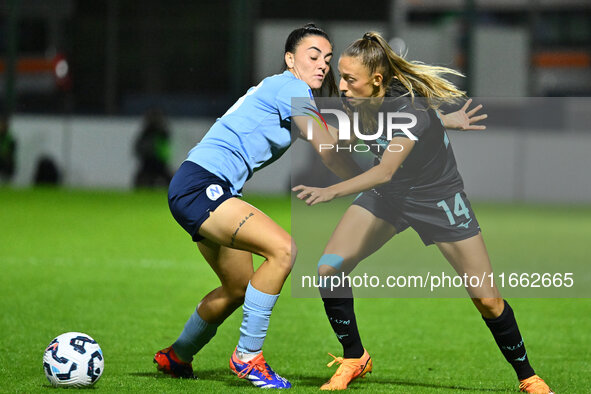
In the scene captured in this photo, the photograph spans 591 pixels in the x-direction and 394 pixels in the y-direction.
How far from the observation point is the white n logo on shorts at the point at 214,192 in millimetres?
4922

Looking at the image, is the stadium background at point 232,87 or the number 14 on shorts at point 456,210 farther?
the stadium background at point 232,87

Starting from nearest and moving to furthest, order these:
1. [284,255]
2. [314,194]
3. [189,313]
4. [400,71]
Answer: [314,194], [284,255], [400,71], [189,313]

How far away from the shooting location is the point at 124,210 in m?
17.5

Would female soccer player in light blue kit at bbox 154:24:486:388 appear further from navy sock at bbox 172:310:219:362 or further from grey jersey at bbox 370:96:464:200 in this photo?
grey jersey at bbox 370:96:464:200

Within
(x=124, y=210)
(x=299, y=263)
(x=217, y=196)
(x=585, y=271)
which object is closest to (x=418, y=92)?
(x=217, y=196)

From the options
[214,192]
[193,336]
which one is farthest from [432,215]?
[193,336]

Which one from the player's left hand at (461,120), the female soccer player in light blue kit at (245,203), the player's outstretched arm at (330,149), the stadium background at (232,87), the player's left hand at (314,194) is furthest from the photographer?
the stadium background at (232,87)

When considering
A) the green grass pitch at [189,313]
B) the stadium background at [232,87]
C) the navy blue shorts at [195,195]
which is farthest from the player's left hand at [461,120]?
the stadium background at [232,87]

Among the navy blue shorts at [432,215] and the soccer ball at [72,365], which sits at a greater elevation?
the navy blue shorts at [432,215]

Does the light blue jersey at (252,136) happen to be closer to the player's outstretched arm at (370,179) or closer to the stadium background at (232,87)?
the player's outstretched arm at (370,179)

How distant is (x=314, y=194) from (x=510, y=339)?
1.33 m

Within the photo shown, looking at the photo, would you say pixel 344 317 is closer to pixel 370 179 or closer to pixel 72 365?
pixel 370 179

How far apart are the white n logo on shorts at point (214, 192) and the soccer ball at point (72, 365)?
1065mm

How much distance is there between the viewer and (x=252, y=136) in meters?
5.06
